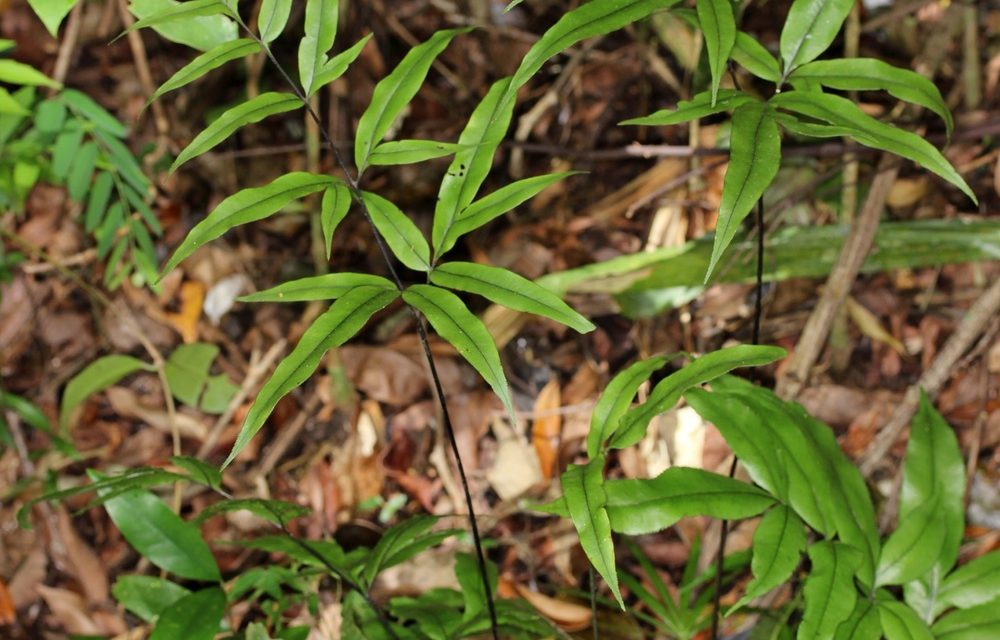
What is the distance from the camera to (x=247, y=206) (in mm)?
1225

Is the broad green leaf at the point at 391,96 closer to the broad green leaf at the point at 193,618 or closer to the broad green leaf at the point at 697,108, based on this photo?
the broad green leaf at the point at 697,108

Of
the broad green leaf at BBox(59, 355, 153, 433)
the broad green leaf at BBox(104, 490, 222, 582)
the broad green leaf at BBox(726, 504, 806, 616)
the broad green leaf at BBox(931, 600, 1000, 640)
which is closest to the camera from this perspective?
the broad green leaf at BBox(726, 504, 806, 616)

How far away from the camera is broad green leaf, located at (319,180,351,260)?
126cm

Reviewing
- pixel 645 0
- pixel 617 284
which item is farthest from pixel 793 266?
pixel 645 0

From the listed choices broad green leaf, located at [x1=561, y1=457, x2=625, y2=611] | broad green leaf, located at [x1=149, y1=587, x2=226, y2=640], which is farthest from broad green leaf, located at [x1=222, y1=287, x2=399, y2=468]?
broad green leaf, located at [x1=149, y1=587, x2=226, y2=640]

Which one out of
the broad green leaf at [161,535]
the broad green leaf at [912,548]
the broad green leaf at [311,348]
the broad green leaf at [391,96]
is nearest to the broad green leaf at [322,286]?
the broad green leaf at [311,348]

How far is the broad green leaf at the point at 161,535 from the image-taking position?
1691 mm

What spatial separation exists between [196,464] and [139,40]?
257 centimetres

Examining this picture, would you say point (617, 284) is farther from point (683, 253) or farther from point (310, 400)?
point (310, 400)

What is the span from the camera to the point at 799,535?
1.42m

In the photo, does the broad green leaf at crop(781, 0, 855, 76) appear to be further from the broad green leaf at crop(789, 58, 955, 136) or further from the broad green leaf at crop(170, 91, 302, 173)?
the broad green leaf at crop(170, 91, 302, 173)

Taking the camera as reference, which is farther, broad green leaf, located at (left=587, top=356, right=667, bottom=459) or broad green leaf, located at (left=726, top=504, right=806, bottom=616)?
broad green leaf, located at (left=587, top=356, right=667, bottom=459)

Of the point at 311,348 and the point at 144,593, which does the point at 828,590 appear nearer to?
the point at 311,348

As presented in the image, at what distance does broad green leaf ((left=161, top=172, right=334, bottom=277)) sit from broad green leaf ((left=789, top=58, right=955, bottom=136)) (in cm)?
73
